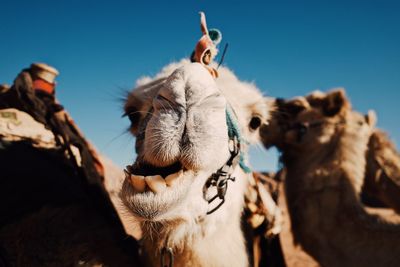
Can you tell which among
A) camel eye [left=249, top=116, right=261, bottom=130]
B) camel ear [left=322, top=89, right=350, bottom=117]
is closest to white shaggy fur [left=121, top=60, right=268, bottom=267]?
camel eye [left=249, top=116, right=261, bottom=130]

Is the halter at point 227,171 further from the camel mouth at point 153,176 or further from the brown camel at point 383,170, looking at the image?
the brown camel at point 383,170

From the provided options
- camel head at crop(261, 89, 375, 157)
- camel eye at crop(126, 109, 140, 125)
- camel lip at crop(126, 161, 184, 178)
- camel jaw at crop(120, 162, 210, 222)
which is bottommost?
camel jaw at crop(120, 162, 210, 222)

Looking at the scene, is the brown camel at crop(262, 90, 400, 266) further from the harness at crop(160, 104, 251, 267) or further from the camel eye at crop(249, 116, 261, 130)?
the harness at crop(160, 104, 251, 267)

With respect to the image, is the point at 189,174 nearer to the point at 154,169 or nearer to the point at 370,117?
the point at 154,169

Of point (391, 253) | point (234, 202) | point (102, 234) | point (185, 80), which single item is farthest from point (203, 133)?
point (391, 253)

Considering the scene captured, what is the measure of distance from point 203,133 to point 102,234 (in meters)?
0.98

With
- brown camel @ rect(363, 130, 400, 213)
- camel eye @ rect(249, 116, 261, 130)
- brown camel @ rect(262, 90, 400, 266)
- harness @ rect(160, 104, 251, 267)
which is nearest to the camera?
harness @ rect(160, 104, 251, 267)

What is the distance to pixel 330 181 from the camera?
3717 millimetres

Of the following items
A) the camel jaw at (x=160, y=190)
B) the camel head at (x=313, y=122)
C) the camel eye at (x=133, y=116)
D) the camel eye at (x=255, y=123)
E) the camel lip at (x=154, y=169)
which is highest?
the camel head at (x=313, y=122)

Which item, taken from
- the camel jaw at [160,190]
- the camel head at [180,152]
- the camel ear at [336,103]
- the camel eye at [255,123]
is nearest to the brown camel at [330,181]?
the camel ear at [336,103]

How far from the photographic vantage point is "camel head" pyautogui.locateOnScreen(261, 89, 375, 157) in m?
4.14

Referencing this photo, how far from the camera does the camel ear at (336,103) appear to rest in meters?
4.20

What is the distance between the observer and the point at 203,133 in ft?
4.99

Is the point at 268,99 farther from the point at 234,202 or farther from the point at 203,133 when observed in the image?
the point at 203,133
